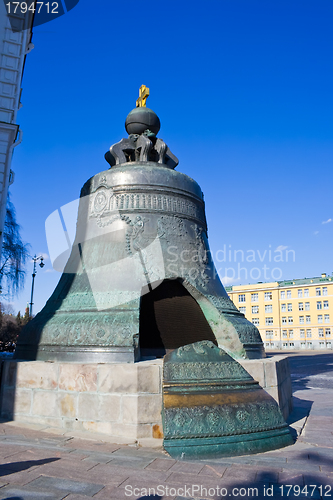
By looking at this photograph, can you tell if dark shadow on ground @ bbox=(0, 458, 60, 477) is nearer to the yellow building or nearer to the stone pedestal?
the stone pedestal

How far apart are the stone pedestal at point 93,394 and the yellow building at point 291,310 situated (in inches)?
1721

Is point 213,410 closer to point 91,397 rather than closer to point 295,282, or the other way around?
point 91,397

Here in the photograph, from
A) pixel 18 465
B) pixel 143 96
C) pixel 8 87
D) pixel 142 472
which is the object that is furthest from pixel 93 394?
pixel 8 87

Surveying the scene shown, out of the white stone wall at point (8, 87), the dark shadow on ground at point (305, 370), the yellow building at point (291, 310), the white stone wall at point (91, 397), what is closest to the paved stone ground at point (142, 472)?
the white stone wall at point (91, 397)

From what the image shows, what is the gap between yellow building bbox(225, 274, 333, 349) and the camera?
4688 centimetres

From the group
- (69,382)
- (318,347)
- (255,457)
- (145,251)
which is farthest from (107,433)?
(318,347)

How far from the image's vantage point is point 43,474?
265cm

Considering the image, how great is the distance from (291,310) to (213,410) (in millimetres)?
48265

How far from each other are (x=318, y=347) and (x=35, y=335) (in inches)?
1873

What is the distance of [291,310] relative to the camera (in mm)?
48562

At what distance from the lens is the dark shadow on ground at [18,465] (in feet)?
8.82

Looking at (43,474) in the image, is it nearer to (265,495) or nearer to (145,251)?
(265,495)

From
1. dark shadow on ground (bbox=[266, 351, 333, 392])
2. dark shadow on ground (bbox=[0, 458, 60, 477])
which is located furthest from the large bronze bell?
dark shadow on ground (bbox=[266, 351, 333, 392])

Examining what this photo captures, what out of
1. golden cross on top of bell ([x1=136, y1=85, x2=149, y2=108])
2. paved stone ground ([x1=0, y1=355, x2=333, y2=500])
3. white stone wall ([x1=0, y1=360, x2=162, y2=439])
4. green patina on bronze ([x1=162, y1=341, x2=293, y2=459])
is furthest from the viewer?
golden cross on top of bell ([x1=136, y1=85, x2=149, y2=108])
